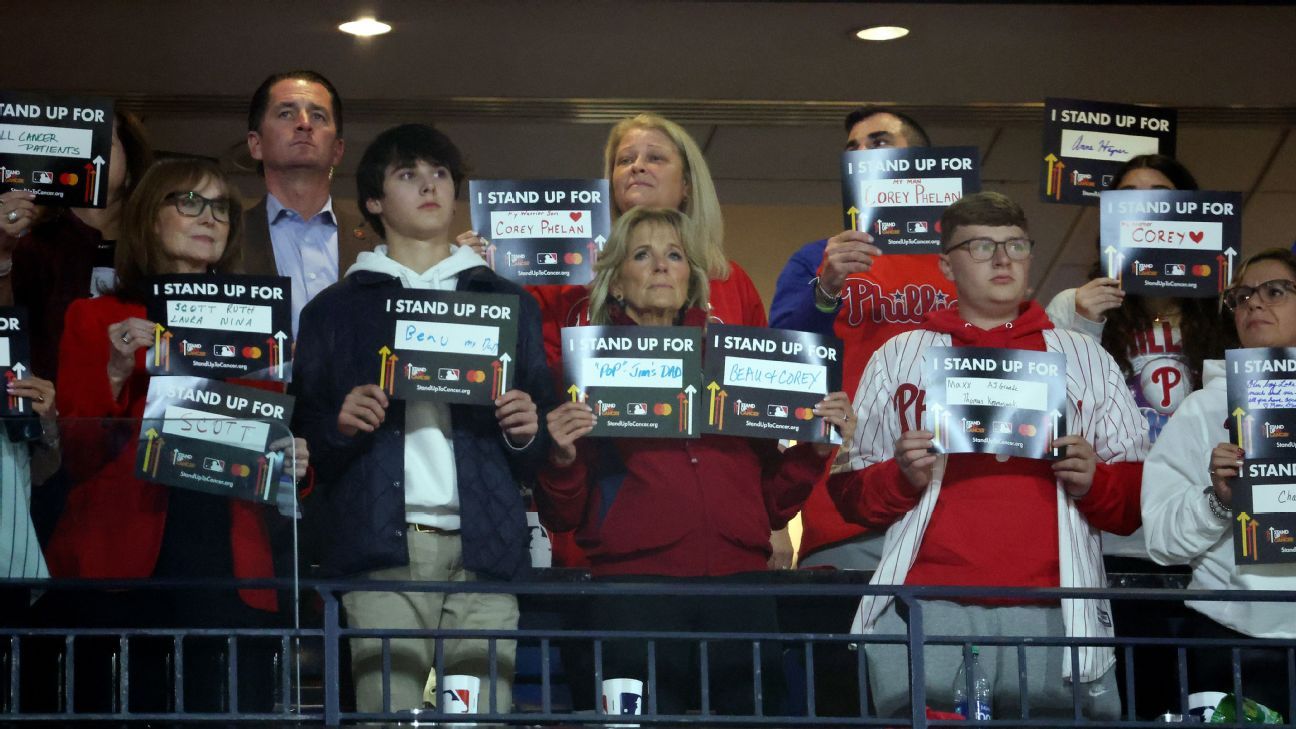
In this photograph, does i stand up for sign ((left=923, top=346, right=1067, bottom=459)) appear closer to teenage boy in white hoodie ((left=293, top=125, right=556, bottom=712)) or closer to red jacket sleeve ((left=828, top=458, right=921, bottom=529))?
red jacket sleeve ((left=828, top=458, right=921, bottom=529))

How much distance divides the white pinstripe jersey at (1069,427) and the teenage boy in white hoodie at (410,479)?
0.77m

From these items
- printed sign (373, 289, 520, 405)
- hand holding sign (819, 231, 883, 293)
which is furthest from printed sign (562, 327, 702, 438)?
hand holding sign (819, 231, 883, 293)

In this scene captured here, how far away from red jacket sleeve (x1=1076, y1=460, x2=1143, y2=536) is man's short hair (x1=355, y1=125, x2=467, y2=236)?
170 cm

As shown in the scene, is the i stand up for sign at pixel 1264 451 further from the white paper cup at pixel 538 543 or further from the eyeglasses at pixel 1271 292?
the white paper cup at pixel 538 543

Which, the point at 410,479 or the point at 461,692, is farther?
the point at 410,479

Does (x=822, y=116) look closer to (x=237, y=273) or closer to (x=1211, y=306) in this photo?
(x=1211, y=306)

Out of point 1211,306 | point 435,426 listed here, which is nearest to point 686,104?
point 1211,306

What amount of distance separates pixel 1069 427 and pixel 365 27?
10.8 ft

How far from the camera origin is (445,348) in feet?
13.7

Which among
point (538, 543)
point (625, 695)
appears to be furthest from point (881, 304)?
point (625, 695)

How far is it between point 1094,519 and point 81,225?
2.70m

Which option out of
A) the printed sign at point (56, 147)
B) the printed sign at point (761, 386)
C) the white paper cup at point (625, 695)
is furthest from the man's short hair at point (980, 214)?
the printed sign at point (56, 147)

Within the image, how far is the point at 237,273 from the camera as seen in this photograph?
14.7 ft

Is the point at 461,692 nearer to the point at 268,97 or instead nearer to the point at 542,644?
the point at 542,644
